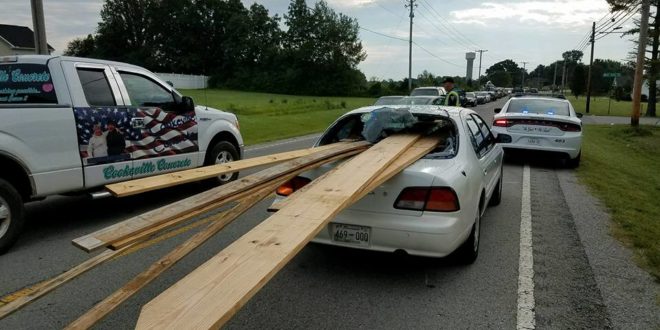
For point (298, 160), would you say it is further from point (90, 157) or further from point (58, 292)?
point (90, 157)

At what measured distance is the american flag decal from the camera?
5.76m

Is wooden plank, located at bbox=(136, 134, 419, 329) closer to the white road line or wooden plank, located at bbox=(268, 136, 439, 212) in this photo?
wooden plank, located at bbox=(268, 136, 439, 212)

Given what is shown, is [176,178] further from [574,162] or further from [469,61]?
[469,61]

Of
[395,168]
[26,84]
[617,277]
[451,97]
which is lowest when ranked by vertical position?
[617,277]

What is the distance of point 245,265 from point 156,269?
76 centimetres

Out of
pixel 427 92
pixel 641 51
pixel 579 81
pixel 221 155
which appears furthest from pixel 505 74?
pixel 221 155

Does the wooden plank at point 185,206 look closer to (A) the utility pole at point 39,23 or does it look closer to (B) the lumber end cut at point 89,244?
(B) the lumber end cut at point 89,244

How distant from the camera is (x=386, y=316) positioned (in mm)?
3594

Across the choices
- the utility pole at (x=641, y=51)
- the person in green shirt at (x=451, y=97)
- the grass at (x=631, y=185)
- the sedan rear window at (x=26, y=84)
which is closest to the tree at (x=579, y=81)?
the utility pole at (x=641, y=51)

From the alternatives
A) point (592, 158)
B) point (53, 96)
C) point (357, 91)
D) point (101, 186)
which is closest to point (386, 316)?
point (101, 186)

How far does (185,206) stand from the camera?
3.52 m

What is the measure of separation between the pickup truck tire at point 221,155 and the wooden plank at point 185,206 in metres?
3.19

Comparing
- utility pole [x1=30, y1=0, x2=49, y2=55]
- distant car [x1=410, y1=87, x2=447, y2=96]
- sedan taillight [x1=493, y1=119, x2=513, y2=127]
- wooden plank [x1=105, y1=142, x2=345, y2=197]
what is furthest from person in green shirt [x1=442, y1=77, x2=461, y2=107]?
distant car [x1=410, y1=87, x2=447, y2=96]

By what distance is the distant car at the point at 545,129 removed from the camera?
10.3 meters
